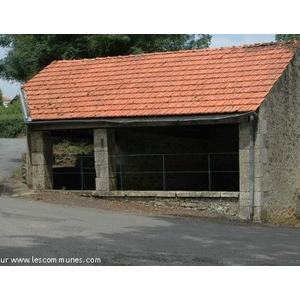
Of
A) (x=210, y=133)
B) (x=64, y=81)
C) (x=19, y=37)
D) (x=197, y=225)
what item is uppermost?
(x=19, y=37)

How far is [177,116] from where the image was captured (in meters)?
15.3

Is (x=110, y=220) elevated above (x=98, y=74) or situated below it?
below

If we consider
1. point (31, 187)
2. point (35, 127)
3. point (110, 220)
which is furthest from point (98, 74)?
point (110, 220)

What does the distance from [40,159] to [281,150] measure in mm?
6965

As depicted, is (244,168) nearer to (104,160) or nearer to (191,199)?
(191,199)

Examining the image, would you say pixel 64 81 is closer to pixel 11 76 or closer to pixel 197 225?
pixel 197 225

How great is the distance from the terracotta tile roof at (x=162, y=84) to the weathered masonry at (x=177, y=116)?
31mm

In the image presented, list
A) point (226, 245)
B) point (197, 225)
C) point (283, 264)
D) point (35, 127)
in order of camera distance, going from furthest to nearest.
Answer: point (35, 127) → point (197, 225) → point (226, 245) → point (283, 264)

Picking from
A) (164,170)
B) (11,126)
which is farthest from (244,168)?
(11,126)

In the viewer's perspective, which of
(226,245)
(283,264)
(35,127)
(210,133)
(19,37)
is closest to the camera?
(283,264)

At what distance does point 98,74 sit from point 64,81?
112 centimetres

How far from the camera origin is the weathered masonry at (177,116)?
585 inches

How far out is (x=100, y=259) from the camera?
8.27 meters

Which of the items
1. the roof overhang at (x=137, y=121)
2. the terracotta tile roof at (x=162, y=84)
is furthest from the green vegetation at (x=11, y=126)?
the roof overhang at (x=137, y=121)
